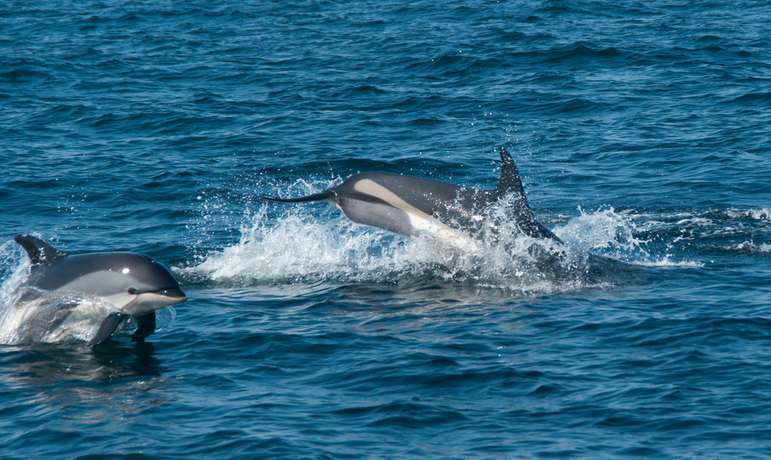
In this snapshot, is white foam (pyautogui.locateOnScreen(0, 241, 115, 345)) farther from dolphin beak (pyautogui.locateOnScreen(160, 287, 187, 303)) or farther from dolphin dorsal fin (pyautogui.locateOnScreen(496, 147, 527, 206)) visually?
dolphin dorsal fin (pyautogui.locateOnScreen(496, 147, 527, 206))

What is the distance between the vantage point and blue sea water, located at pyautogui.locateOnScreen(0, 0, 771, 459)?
13.0m

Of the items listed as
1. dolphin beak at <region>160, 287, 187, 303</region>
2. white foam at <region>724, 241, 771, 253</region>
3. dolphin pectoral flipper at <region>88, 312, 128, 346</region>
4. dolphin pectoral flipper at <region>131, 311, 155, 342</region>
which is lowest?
white foam at <region>724, 241, 771, 253</region>

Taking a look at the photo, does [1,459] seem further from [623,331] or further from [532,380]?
[623,331]

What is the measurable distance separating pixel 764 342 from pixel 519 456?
13.1 ft

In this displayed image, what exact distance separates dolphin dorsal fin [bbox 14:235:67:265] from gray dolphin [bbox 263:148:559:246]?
342 centimetres

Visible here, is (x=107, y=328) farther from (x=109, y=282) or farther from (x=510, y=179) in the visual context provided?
(x=510, y=179)

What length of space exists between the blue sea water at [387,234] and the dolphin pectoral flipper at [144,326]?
102 millimetres

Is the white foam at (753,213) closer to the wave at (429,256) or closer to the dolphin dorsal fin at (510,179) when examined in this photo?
the wave at (429,256)

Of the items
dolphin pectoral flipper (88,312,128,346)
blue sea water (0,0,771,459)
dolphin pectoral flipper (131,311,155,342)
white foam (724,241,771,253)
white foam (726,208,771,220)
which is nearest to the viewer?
blue sea water (0,0,771,459)

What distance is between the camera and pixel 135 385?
1421 cm

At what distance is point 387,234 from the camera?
67.3 ft

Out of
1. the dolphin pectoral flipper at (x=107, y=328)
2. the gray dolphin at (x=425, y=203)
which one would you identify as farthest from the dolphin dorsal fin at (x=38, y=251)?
the gray dolphin at (x=425, y=203)

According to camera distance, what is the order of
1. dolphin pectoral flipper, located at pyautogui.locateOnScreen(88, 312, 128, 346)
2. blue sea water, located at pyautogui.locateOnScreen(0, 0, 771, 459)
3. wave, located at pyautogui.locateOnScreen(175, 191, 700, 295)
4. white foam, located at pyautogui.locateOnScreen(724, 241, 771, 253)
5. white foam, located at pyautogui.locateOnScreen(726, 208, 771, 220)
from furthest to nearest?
white foam, located at pyautogui.locateOnScreen(726, 208, 771, 220) → white foam, located at pyautogui.locateOnScreen(724, 241, 771, 253) → wave, located at pyautogui.locateOnScreen(175, 191, 700, 295) → dolphin pectoral flipper, located at pyautogui.locateOnScreen(88, 312, 128, 346) → blue sea water, located at pyautogui.locateOnScreen(0, 0, 771, 459)

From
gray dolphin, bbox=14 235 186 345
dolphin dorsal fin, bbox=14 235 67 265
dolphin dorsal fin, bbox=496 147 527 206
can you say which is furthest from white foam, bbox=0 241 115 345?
dolphin dorsal fin, bbox=496 147 527 206
